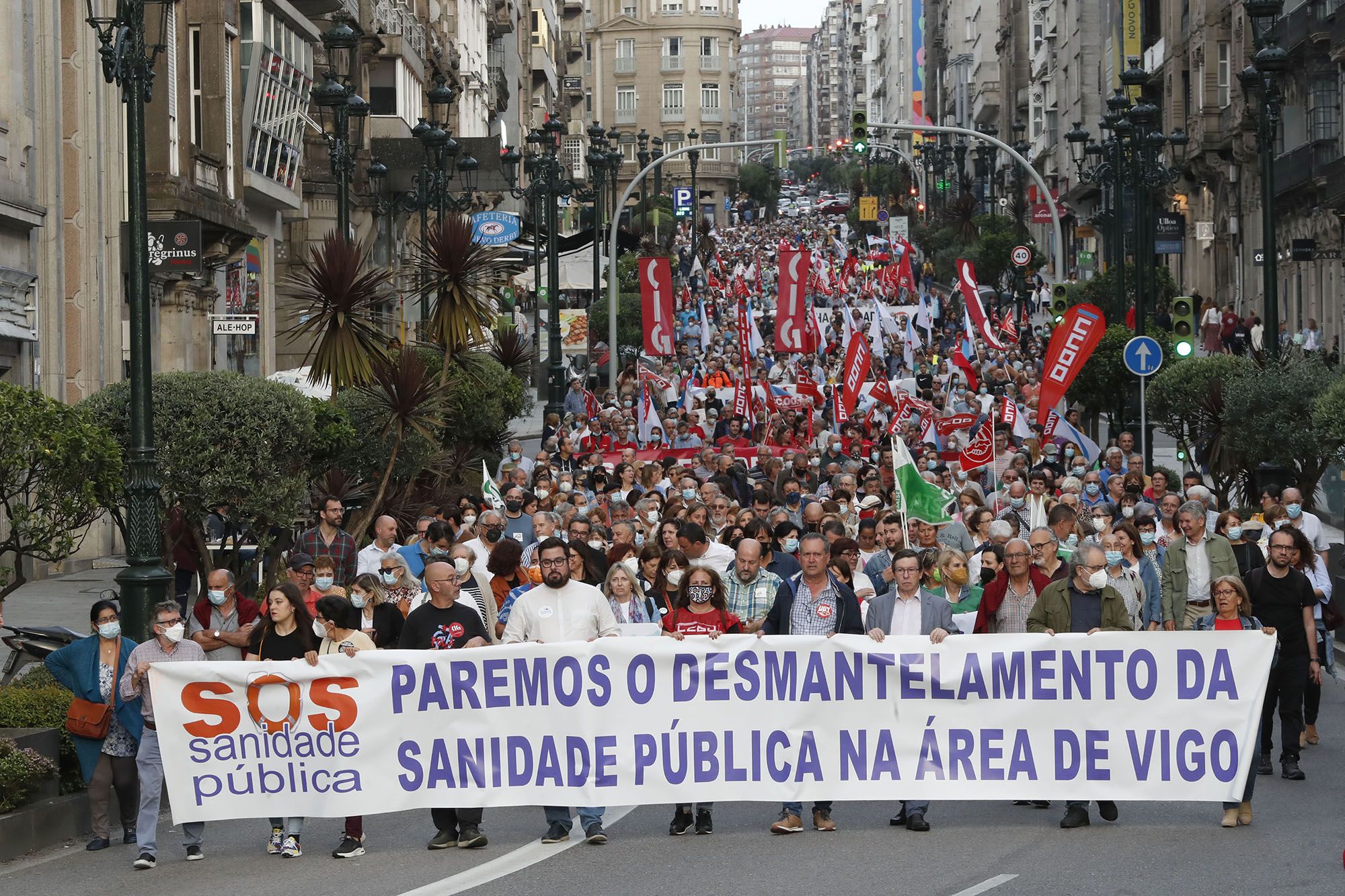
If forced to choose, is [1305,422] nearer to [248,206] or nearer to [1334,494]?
[1334,494]

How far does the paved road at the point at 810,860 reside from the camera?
9516 millimetres

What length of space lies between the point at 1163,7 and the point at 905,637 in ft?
205

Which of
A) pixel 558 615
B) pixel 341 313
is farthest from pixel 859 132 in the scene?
pixel 558 615

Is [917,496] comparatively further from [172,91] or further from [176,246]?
[172,91]

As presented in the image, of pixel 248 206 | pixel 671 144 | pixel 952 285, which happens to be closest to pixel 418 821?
pixel 248 206

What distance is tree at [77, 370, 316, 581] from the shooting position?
53.6ft

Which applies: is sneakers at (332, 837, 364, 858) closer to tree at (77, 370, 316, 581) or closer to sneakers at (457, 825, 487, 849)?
sneakers at (457, 825, 487, 849)

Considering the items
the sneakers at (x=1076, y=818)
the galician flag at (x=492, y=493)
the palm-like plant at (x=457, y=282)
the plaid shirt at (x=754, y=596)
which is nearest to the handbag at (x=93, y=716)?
the plaid shirt at (x=754, y=596)

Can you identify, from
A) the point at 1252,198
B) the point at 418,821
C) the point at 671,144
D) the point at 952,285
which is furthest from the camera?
the point at 671,144

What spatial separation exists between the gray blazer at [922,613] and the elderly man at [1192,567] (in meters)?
2.64

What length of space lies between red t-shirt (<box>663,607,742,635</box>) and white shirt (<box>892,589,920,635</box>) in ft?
2.65

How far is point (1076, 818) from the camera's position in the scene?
35.1 feet

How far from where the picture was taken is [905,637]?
10.8 metres

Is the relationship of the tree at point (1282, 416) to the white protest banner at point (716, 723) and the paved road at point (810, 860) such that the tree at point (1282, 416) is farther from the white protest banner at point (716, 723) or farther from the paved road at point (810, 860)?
the white protest banner at point (716, 723)
